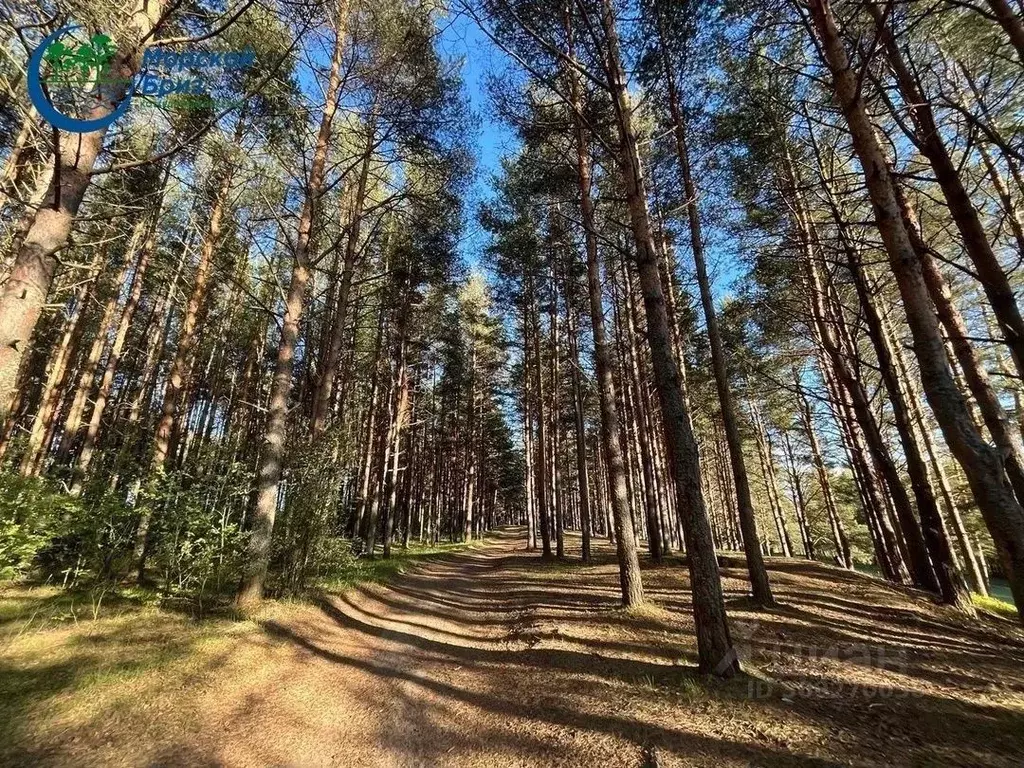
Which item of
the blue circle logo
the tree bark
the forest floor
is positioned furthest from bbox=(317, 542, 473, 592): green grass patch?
the blue circle logo

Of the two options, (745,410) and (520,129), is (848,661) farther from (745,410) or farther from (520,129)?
(745,410)

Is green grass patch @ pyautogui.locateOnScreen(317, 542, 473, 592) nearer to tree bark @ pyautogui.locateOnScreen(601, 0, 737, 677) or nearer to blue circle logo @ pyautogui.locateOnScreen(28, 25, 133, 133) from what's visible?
tree bark @ pyautogui.locateOnScreen(601, 0, 737, 677)

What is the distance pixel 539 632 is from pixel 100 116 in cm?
821

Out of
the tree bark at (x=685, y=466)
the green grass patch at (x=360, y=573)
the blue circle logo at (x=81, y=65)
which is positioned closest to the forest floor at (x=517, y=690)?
the tree bark at (x=685, y=466)

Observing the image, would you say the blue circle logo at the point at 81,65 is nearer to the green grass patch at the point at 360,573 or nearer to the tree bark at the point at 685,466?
the tree bark at the point at 685,466

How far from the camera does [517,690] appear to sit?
15.1 feet

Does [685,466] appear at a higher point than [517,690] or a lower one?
higher

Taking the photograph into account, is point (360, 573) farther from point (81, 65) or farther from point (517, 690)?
point (81, 65)

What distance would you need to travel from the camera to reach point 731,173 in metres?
9.66

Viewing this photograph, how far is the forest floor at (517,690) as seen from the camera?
10.6 feet

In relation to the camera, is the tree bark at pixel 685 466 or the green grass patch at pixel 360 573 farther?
the green grass patch at pixel 360 573

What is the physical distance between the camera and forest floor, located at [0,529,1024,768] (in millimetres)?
3238

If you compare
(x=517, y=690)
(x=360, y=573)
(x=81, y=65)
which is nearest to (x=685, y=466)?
(x=517, y=690)

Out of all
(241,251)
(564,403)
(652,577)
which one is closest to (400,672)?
(652,577)
